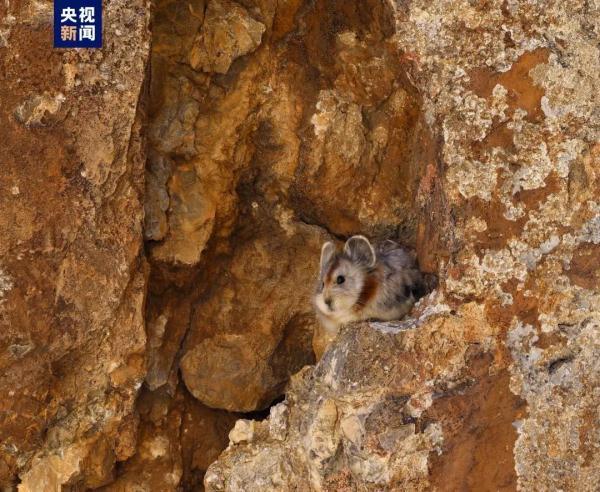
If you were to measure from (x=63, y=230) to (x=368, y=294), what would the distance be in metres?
1.81

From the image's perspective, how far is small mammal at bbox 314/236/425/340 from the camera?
521 cm

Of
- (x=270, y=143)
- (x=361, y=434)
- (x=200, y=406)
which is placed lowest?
(x=200, y=406)

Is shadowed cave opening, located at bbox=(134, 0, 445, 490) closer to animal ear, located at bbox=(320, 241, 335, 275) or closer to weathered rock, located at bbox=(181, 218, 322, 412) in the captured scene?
weathered rock, located at bbox=(181, 218, 322, 412)

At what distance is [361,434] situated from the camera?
178 inches

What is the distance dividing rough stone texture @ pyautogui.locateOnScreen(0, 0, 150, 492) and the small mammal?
115cm

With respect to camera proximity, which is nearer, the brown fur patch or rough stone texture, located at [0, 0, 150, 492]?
rough stone texture, located at [0, 0, 150, 492]

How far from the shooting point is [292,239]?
5.88 metres

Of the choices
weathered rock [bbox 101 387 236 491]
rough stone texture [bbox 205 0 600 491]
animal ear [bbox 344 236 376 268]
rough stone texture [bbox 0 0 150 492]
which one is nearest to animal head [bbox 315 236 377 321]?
animal ear [bbox 344 236 376 268]

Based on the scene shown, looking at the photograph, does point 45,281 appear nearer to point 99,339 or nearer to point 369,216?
point 99,339

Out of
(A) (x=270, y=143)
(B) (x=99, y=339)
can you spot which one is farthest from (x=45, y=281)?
(A) (x=270, y=143)

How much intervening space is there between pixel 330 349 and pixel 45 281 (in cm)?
163

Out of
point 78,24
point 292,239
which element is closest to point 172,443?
point 292,239

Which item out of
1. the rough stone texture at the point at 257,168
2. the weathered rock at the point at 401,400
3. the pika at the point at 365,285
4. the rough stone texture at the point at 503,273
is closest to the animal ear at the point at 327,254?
the pika at the point at 365,285

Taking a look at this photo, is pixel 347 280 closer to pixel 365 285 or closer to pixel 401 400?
pixel 365 285
